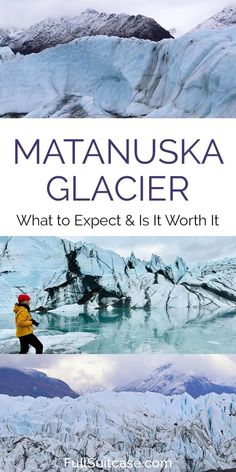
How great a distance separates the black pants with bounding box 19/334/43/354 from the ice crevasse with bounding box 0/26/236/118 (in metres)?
1.06

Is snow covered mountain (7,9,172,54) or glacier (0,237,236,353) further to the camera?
snow covered mountain (7,9,172,54)

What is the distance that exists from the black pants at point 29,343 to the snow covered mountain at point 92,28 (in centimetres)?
143

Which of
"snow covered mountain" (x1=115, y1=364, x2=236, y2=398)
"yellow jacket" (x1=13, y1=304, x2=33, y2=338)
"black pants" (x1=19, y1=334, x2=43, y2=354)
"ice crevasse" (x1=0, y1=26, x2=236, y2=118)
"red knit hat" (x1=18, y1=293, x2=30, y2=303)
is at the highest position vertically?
"ice crevasse" (x1=0, y1=26, x2=236, y2=118)

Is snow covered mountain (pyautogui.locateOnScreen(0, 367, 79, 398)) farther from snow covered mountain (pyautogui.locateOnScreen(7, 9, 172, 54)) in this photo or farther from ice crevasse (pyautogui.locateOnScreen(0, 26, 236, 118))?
snow covered mountain (pyautogui.locateOnScreen(7, 9, 172, 54))

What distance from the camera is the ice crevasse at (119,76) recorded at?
3.95 metres

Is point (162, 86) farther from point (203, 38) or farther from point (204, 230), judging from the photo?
point (204, 230)

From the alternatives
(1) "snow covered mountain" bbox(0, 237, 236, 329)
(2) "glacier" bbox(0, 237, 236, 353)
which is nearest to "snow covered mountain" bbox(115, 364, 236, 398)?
(2) "glacier" bbox(0, 237, 236, 353)

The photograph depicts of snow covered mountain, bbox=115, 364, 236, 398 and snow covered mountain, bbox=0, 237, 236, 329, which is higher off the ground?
snow covered mountain, bbox=0, 237, 236, 329

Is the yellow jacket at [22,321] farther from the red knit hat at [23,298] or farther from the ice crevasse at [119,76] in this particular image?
the ice crevasse at [119,76]

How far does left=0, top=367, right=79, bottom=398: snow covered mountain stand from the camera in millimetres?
3932

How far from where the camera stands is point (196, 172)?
3844mm

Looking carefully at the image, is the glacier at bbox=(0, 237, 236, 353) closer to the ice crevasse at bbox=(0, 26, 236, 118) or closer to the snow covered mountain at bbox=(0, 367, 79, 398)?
the snow covered mountain at bbox=(0, 367, 79, 398)

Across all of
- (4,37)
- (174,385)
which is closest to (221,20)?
(4,37)

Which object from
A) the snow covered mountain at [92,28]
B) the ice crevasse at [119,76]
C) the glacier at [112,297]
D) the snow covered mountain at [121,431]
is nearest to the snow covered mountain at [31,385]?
the snow covered mountain at [121,431]
